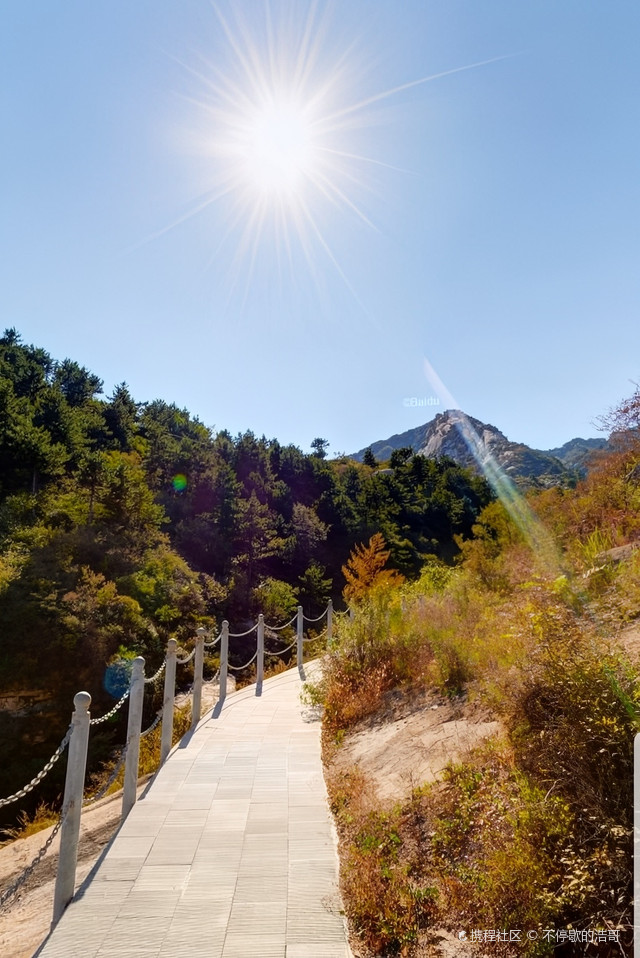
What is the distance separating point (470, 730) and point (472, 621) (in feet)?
8.57

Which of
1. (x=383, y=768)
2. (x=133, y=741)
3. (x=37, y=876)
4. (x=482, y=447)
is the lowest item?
(x=383, y=768)

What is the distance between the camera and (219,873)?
3.81 m

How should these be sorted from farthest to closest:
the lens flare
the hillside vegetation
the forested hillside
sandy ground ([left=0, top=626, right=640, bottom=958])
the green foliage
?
the lens flare, the green foliage, the forested hillside, sandy ground ([left=0, top=626, right=640, bottom=958]), the hillside vegetation

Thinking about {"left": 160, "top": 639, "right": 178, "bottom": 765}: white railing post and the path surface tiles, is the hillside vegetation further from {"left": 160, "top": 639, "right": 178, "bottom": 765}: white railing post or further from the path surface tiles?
{"left": 160, "top": 639, "right": 178, "bottom": 765}: white railing post

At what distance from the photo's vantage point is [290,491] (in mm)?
45188

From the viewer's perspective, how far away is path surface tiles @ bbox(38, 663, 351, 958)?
3.07 metres

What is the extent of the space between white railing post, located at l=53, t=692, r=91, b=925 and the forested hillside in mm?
12912

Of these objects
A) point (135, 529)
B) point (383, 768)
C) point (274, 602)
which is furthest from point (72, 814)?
A: point (274, 602)

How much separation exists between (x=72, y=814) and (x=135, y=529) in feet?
77.2

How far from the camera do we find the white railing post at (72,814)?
3.51 m

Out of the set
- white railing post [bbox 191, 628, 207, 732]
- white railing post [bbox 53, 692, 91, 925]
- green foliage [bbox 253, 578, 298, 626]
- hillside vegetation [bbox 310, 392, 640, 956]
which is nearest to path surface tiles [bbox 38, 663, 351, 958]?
white railing post [bbox 53, 692, 91, 925]

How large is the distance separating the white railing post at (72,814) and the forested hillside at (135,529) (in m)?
12.9

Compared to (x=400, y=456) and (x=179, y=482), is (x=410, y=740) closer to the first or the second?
(x=179, y=482)

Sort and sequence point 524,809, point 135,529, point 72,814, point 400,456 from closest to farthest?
point 524,809 → point 72,814 → point 135,529 → point 400,456
